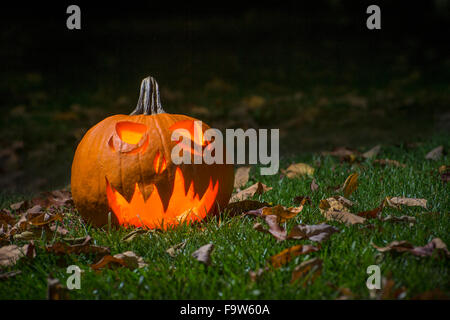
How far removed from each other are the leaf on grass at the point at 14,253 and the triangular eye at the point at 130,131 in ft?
2.21

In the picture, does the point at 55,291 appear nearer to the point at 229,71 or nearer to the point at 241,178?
the point at 241,178

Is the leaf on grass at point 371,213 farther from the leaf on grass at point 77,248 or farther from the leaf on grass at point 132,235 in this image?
the leaf on grass at point 77,248

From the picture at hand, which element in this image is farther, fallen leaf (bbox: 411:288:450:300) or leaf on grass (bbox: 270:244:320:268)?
leaf on grass (bbox: 270:244:320:268)

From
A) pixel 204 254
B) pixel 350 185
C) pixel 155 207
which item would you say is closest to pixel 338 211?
pixel 350 185

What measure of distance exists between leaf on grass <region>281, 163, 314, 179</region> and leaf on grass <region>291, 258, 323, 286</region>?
5.16 feet

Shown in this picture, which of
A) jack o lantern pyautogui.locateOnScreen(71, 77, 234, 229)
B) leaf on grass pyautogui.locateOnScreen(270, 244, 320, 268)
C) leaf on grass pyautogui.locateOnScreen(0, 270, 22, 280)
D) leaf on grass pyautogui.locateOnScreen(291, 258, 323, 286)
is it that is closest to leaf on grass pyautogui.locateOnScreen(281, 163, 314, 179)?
jack o lantern pyautogui.locateOnScreen(71, 77, 234, 229)

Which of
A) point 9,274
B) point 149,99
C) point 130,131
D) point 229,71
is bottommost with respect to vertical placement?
point 9,274

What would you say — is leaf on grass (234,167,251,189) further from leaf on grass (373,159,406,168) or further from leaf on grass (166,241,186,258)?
leaf on grass (166,241,186,258)

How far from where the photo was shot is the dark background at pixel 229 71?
537 cm

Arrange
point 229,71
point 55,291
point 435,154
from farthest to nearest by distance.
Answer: point 229,71
point 435,154
point 55,291

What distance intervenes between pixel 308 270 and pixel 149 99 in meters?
1.28

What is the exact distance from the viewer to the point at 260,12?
9.86 meters

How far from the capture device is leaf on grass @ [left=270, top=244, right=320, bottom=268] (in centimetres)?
177

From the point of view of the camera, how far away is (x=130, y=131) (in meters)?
2.40
